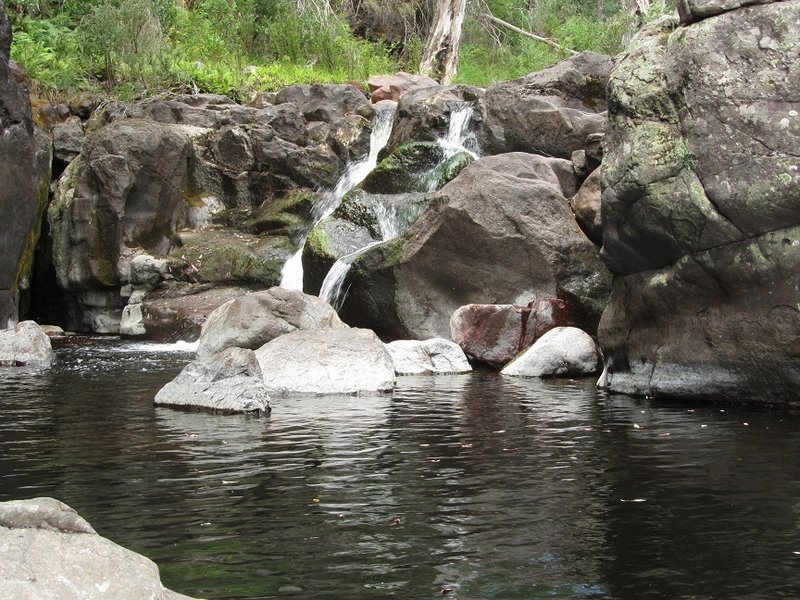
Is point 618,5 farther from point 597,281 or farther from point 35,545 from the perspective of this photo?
point 35,545

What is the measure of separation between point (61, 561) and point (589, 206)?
51.4 feet

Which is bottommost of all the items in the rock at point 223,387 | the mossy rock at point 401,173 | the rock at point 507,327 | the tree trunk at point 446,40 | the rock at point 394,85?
the rock at point 223,387

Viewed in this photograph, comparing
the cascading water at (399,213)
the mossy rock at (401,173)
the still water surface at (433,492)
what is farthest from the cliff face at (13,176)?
the still water surface at (433,492)

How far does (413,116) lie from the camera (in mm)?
26469

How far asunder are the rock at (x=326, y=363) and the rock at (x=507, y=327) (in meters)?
3.16

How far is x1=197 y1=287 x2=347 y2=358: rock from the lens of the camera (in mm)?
16875

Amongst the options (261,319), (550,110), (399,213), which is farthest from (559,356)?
(550,110)

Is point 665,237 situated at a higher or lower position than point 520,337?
higher

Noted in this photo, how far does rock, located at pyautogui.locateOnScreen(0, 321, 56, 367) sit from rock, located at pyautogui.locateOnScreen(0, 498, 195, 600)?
1433 cm

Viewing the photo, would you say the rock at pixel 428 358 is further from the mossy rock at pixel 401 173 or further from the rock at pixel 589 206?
the mossy rock at pixel 401 173

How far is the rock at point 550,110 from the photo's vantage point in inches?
949

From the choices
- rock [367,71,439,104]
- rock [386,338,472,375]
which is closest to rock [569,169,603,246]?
rock [386,338,472,375]

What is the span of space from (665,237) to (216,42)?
2639 cm

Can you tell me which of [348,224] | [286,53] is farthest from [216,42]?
[348,224]
